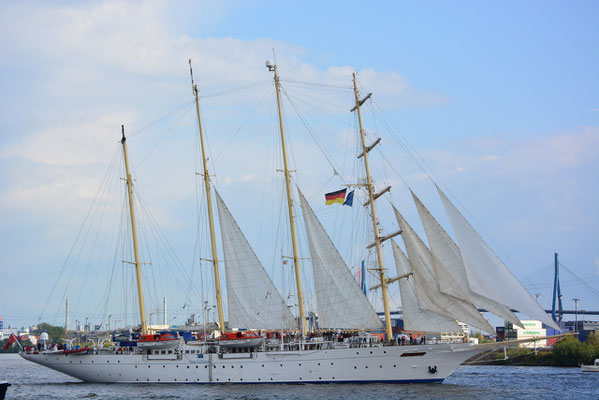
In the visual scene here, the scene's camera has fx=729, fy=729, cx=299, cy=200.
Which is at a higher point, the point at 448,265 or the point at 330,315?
the point at 448,265

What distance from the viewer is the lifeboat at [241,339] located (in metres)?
54.4

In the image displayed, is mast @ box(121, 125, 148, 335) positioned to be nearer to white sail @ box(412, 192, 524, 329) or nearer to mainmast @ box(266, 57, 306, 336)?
mainmast @ box(266, 57, 306, 336)

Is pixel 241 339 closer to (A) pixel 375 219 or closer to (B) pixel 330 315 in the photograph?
(B) pixel 330 315

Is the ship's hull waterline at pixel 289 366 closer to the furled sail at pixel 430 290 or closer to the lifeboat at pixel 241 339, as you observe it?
the lifeboat at pixel 241 339

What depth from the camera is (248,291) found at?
5612cm

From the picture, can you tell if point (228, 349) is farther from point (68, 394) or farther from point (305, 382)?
point (68, 394)

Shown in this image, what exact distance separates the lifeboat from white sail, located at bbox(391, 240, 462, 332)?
440 inches

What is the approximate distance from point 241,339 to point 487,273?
19.0 m

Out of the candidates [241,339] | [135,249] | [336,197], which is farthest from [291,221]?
[135,249]

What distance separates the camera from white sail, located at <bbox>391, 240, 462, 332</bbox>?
50.2 m

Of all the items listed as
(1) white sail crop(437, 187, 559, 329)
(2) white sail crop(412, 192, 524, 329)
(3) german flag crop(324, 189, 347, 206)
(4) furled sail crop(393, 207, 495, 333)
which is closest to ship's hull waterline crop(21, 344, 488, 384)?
(4) furled sail crop(393, 207, 495, 333)

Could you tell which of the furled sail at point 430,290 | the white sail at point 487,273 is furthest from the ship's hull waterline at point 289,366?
the white sail at point 487,273

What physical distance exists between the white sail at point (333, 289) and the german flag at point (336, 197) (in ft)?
6.19

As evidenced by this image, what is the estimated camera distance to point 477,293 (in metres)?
47.3
